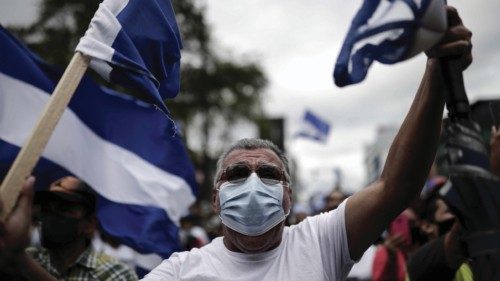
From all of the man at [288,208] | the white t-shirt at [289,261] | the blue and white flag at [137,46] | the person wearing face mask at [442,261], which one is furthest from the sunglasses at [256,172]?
the person wearing face mask at [442,261]

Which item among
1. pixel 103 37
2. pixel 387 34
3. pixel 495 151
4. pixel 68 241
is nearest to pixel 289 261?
pixel 495 151

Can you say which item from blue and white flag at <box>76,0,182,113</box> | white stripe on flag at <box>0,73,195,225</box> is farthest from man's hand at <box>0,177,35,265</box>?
white stripe on flag at <box>0,73,195,225</box>

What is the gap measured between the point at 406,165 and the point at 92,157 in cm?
292

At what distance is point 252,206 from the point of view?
2.46m

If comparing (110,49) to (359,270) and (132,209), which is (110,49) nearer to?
(132,209)

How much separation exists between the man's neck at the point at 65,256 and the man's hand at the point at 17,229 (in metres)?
1.91

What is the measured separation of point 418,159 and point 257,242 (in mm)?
775

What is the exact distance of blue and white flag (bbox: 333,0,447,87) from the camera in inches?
65.4

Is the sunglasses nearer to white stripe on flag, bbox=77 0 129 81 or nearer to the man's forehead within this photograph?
the man's forehead

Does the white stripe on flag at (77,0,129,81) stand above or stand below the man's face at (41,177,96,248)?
above

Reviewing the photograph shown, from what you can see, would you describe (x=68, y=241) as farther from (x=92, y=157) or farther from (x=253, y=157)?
(x=253, y=157)

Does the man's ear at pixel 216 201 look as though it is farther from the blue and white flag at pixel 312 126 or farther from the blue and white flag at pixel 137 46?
the blue and white flag at pixel 312 126

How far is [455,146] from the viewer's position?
6.27 ft

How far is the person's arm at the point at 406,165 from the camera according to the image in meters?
1.90
